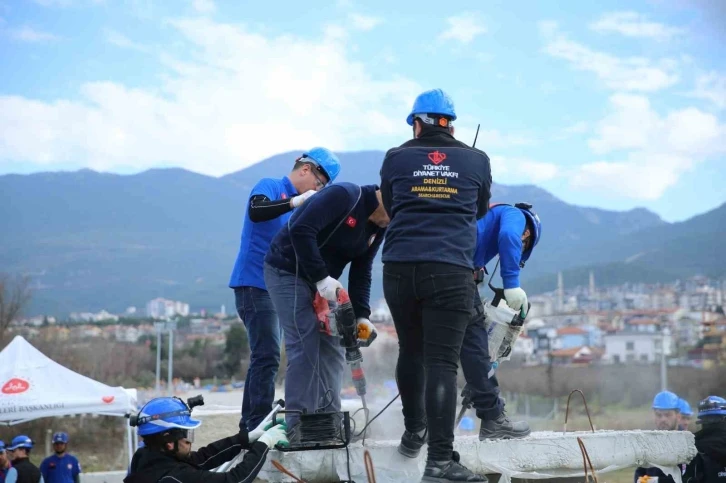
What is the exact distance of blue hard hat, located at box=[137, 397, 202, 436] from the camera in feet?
17.0

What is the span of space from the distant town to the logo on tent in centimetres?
2352

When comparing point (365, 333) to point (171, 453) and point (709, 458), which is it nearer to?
point (171, 453)

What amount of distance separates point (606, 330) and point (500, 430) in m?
92.3

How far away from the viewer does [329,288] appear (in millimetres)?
5984

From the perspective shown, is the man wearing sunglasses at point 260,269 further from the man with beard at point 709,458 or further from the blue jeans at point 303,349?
the man with beard at point 709,458

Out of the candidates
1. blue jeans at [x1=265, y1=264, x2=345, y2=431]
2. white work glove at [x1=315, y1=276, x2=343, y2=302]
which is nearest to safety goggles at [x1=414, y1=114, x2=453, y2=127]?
white work glove at [x1=315, y1=276, x2=343, y2=302]

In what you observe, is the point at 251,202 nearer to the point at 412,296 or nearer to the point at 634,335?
the point at 412,296

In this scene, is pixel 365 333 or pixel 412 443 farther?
pixel 365 333

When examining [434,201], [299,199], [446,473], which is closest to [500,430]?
[446,473]

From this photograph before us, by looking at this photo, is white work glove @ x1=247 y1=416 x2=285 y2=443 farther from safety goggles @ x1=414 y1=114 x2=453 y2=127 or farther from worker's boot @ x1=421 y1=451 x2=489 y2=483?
safety goggles @ x1=414 y1=114 x2=453 y2=127

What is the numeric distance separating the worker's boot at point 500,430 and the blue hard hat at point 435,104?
2.07 metres

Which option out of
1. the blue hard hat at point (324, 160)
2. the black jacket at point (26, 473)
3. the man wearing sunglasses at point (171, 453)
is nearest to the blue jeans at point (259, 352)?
the blue hard hat at point (324, 160)

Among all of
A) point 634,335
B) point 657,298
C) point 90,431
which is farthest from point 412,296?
point 657,298

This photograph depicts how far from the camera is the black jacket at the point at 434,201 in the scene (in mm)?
5422
